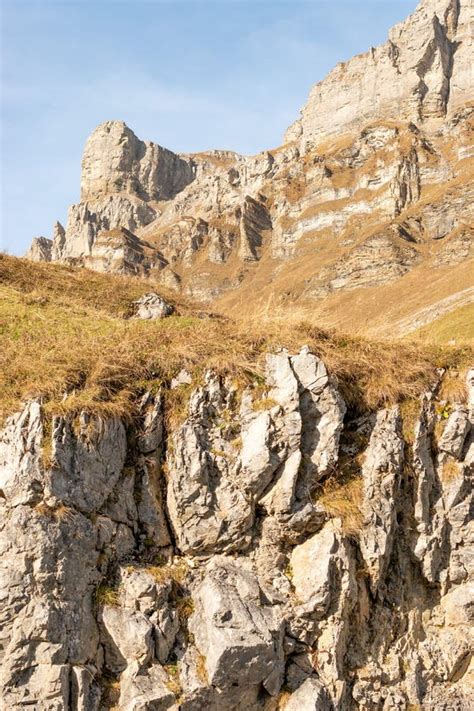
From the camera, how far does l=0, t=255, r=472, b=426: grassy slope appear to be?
30.7 ft

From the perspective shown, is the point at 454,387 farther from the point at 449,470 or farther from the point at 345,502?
the point at 345,502

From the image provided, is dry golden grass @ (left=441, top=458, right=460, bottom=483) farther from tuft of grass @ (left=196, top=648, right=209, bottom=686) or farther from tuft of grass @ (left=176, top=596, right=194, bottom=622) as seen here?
tuft of grass @ (left=196, top=648, right=209, bottom=686)

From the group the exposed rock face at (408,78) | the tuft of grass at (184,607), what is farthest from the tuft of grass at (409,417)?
the exposed rock face at (408,78)

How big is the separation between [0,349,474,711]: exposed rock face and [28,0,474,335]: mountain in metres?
54.6

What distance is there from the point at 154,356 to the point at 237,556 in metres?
3.61

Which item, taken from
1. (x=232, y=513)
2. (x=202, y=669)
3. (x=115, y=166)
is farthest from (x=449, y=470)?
(x=115, y=166)

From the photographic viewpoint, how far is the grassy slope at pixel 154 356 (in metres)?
9.36

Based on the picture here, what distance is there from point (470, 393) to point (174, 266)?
129 meters

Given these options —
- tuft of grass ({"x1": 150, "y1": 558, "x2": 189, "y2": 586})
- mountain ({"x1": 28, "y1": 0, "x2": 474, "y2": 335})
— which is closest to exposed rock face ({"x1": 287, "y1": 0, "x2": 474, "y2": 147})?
mountain ({"x1": 28, "y1": 0, "x2": 474, "y2": 335})

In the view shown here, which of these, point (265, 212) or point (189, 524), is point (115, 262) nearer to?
point (265, 212)

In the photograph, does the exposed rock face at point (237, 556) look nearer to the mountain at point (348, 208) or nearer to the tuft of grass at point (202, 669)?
the tuft of grass at point (202, 669)

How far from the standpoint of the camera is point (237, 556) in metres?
9.27

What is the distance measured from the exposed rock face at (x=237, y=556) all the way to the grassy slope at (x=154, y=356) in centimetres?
35

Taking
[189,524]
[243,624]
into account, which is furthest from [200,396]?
[243,624]
